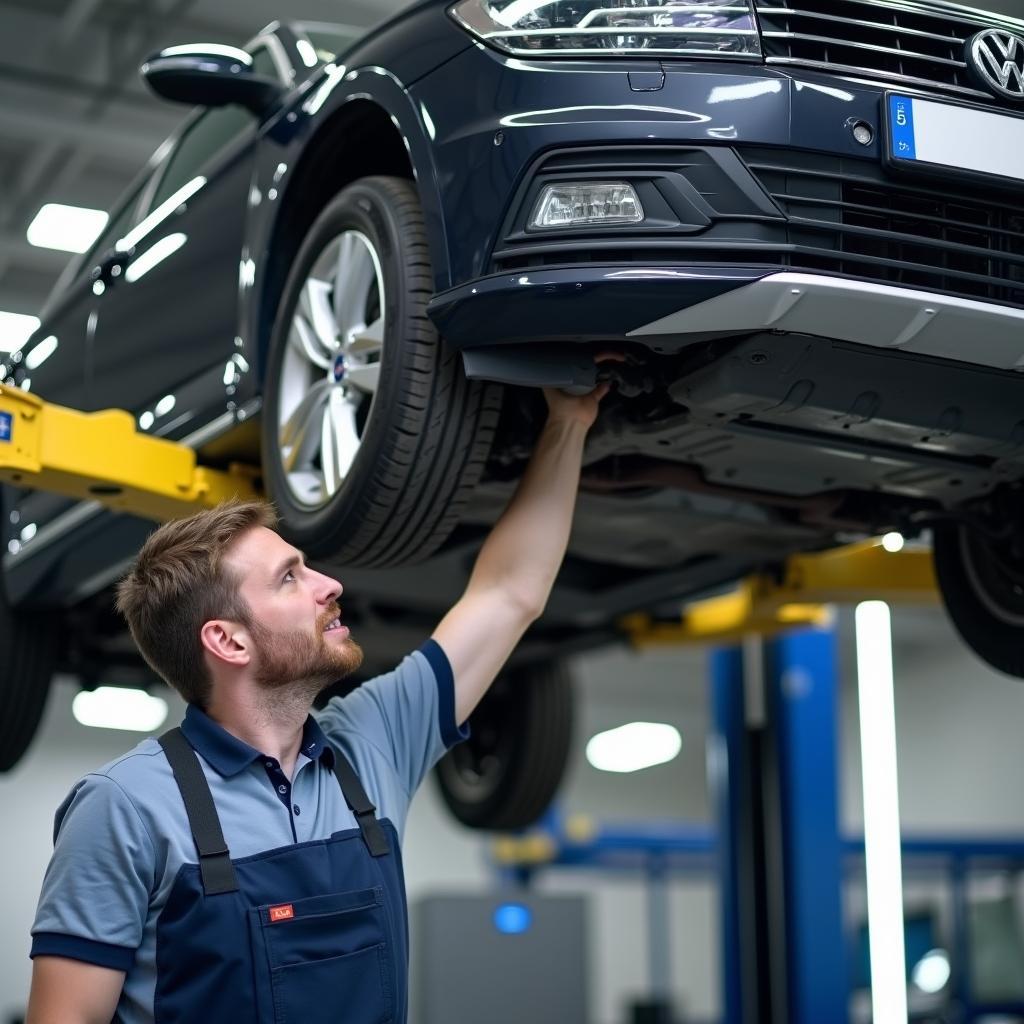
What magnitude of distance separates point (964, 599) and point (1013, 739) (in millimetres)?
12469

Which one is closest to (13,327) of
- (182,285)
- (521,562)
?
(182,285)

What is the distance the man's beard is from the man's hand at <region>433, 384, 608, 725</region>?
30 cm

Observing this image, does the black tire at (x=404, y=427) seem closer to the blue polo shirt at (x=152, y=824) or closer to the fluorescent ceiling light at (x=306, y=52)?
the blue polo shirt at (x=152, y=824)

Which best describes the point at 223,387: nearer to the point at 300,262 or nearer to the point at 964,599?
the point at 300,262

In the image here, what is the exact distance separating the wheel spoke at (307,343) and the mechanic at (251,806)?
0.60m

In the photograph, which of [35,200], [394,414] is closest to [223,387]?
[394,414]

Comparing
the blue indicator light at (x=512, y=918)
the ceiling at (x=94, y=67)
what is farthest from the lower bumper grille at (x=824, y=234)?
the ceiling at (x=94, y=67)

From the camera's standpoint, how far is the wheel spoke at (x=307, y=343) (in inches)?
113

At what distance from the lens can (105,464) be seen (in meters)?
3.27

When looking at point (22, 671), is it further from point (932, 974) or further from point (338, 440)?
point (932, 974)

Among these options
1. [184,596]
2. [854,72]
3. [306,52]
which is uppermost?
[306,52]

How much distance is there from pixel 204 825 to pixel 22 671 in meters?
2.85

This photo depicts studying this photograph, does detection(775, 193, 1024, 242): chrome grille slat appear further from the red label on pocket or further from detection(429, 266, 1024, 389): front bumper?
the red label on pocket

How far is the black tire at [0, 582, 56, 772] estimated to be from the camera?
14.7ft
